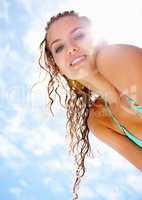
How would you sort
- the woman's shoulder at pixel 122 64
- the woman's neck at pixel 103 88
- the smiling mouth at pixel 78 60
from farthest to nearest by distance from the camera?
1. the woman's neck at pixel 103 88
2. the smiling mouth at pixel 78 60
3. the woman's shoulder at pixel 122 64

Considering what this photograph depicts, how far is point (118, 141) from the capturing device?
23.4 ft

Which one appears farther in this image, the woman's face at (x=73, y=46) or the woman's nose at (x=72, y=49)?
the woman's nose at (x=72, y=49)

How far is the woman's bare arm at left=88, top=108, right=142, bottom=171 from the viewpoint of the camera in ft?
22.7

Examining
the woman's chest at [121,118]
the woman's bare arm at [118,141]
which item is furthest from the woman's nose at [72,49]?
the woman's bare arm at [118,141]

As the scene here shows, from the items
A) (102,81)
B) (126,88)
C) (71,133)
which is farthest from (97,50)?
(71,133)

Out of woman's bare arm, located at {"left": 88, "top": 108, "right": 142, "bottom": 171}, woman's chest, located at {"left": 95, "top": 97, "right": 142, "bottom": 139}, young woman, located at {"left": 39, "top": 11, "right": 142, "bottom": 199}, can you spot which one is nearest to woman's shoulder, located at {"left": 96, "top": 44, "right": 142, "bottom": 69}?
young woman, located at {"left": 39, "top": 11, "right": 142, "bottom": 199}

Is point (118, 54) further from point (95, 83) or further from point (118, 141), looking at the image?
point (118, 141)

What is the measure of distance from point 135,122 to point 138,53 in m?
1.51

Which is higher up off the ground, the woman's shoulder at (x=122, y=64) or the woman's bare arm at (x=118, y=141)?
the woman's bare arm at (x=118, y=141)

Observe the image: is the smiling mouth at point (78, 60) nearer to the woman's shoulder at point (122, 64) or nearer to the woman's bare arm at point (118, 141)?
the woman's shoulder at point (122, 64)

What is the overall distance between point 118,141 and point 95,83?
1.11m

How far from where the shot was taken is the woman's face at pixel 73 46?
615 cm

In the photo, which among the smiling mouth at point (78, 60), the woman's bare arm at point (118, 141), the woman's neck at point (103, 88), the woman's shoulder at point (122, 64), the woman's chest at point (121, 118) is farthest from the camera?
the woman's bare arm at point (118, 141)

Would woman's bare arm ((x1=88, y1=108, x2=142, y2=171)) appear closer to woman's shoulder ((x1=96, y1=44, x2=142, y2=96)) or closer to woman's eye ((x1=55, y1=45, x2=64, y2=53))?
woman's eye ((x1=55, y1=45, x2=64, y2=53))
